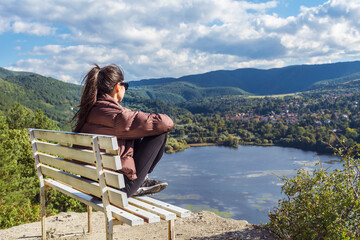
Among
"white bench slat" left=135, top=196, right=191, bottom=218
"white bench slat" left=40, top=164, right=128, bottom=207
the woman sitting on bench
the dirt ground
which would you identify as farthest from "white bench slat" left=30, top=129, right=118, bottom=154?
the dirt ground

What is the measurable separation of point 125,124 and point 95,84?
17.6 inches

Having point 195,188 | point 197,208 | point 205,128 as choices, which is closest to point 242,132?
point 205,128

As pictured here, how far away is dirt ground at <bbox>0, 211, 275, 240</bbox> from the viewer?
13.1 feet

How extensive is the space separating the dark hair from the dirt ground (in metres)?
1.94

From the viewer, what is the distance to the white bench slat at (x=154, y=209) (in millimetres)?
1958

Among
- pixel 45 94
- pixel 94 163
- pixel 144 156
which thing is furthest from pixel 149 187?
pixel 45 94

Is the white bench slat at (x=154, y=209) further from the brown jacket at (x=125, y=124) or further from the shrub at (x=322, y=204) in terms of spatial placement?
the shrub at (x=322, y=204)

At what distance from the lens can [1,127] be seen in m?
17.8

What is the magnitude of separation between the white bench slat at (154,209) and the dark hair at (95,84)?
694 millimetres

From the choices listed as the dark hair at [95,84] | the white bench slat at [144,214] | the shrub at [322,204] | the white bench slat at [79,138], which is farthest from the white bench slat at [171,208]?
the shrub at [322,204]

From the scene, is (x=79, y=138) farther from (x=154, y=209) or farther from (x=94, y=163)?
(x=154, y=209)

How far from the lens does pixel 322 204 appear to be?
336 centimetres

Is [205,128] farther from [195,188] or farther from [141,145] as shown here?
[141,145]

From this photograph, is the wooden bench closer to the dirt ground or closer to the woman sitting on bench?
the woman sitting on bench
